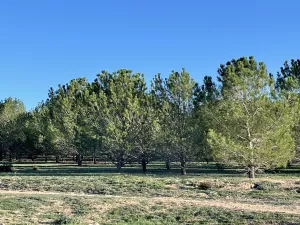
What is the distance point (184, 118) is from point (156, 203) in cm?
2205

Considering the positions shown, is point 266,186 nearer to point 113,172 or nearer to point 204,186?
point 204,186

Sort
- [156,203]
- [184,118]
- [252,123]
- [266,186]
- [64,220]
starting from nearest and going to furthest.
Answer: [64,220], [156,203], [266,186], [252,123], [184,118]

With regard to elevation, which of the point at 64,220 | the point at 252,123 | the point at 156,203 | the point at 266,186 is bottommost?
the point at 64,220

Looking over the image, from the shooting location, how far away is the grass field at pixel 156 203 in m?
14.4

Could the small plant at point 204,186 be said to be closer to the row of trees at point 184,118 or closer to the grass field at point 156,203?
the grass field at point 156,203

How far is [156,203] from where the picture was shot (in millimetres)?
17219

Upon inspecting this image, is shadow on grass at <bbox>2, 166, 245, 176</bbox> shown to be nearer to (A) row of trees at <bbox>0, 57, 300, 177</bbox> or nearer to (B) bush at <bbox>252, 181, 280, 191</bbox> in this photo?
(A) row of trees at <bbox>0, 57, 300, 177</bbox>

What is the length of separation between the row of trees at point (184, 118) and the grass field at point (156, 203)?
6.21 meters

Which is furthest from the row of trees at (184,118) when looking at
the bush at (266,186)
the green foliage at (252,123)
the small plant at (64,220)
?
the small plant at (64,220)

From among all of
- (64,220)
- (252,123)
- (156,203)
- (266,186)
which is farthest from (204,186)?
(64,220)

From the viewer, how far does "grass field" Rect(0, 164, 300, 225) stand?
1435 centimetres

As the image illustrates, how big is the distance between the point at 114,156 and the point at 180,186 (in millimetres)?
20095

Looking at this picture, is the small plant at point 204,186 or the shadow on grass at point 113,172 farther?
the shadow on grass at point 113,172

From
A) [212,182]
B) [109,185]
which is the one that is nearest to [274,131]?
[212,182]
